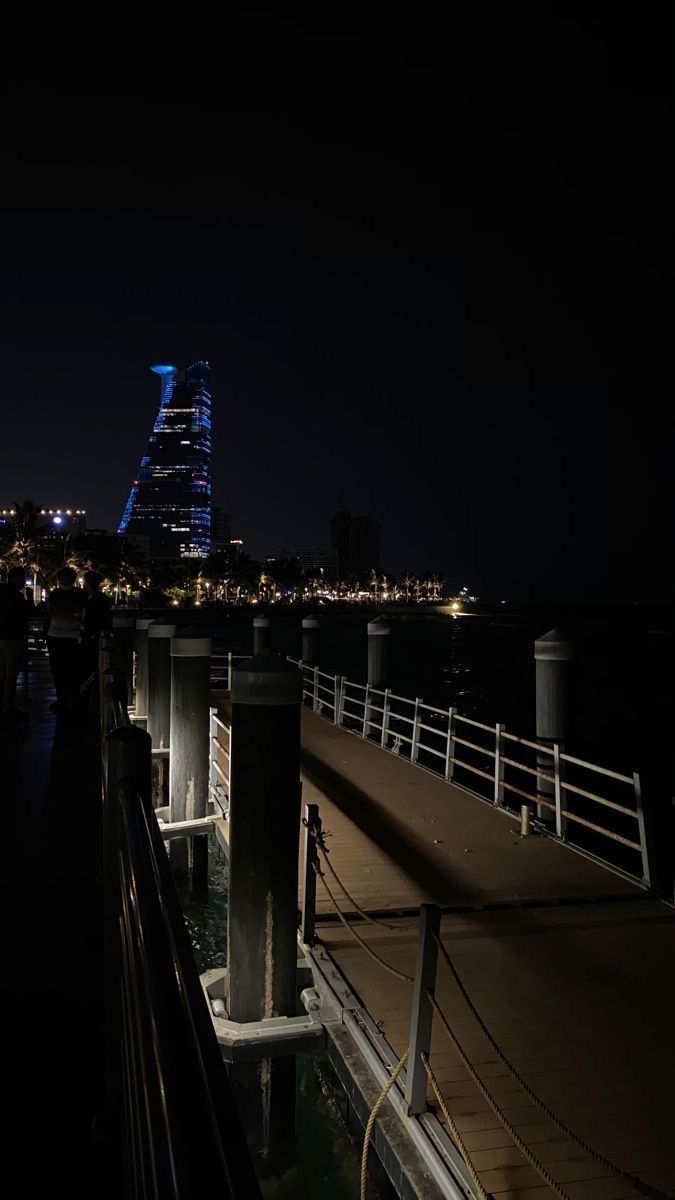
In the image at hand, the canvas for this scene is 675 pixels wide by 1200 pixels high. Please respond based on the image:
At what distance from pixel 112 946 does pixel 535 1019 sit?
3197 millimetres

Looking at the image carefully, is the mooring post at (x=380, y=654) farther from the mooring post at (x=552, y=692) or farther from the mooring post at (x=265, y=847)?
the mooring post at (x=265, y=847)

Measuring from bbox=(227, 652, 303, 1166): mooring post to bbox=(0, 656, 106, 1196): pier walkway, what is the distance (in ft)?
2.86

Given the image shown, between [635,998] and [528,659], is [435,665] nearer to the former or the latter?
[528,659]

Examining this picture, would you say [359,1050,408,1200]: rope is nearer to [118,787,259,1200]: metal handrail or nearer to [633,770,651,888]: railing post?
[118,787,259,1200]: metal handrail

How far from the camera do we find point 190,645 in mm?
9172

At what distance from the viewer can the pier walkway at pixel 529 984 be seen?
3824mm

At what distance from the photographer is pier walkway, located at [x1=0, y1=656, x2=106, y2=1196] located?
270 cm

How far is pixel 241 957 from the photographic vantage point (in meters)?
4.93

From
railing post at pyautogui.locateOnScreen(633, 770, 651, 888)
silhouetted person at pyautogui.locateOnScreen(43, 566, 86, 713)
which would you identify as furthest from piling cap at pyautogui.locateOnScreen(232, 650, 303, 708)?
silhouetted person at pyautogui.locateOnScreen(43, 566, 86, 713)

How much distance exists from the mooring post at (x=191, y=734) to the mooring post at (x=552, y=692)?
4.04 m

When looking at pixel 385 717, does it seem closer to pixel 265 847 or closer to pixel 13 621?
pixel 13 621

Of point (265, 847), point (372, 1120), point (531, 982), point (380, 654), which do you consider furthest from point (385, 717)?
point (372, 1120)

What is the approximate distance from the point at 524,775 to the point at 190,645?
24843 mm

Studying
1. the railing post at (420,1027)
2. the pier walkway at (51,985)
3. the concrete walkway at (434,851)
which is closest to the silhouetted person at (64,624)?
the pier walkway at (51,985)
